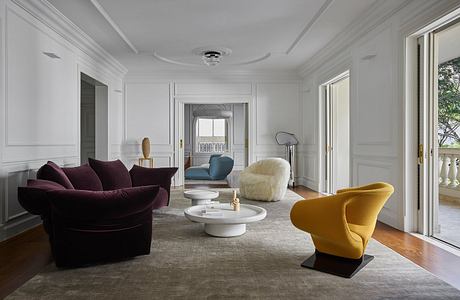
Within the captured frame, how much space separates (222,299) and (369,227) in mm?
1348

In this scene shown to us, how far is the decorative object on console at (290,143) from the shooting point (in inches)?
302

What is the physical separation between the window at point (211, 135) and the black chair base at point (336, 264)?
8.89m

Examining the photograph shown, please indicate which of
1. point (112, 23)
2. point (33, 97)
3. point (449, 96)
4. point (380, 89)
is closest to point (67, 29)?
point (112, 23)

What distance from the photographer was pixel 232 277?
7.88 ft

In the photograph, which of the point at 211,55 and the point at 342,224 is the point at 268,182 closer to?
the point at 211,55

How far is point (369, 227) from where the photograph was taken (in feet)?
8.79

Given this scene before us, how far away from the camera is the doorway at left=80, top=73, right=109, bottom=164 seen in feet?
22.3

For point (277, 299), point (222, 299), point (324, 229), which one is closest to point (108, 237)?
point (222, 299)

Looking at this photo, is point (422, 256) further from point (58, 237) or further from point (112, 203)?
point (58, 237)

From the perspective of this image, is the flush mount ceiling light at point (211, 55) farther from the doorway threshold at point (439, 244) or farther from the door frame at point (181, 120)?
the doorway threshold at point (439, 244)

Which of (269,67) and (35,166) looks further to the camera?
(269,67)

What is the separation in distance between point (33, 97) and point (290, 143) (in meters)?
5.24

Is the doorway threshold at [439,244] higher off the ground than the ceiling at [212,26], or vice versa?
the ceiling at [212,26]

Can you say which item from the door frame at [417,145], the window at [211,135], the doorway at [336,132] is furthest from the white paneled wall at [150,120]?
the door frame at [417,145]
